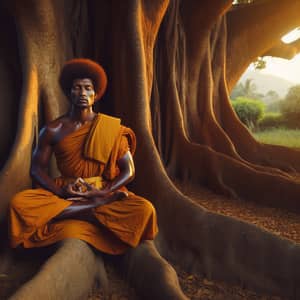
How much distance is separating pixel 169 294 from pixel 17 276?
1.30 meters

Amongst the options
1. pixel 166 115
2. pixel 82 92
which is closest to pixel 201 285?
pixel 82 92

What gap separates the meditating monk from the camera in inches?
120

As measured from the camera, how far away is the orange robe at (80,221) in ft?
9.84

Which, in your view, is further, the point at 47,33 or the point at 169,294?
the point at 47,33

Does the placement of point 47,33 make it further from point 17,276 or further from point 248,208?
point 248,208

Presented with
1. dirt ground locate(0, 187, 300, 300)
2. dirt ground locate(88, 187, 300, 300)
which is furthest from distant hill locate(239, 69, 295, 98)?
dirt ground locate(0, 187, 300, 300)

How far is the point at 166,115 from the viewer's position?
6266 millimetres

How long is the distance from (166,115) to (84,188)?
3329mm

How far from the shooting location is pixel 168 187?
13.3ft

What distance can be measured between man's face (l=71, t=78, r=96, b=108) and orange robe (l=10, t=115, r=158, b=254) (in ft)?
0.65

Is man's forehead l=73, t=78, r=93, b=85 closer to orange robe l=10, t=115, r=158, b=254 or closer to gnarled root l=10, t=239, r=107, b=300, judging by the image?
orange robe l=10, t=115, r=158, b=254

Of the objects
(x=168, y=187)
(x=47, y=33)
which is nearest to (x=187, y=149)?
(x=168, y=187)

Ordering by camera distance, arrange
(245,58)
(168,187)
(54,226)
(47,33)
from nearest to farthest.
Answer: (54,226)
(168,187)
(47,33)
(245,58)

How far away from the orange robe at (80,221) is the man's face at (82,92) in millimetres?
199
